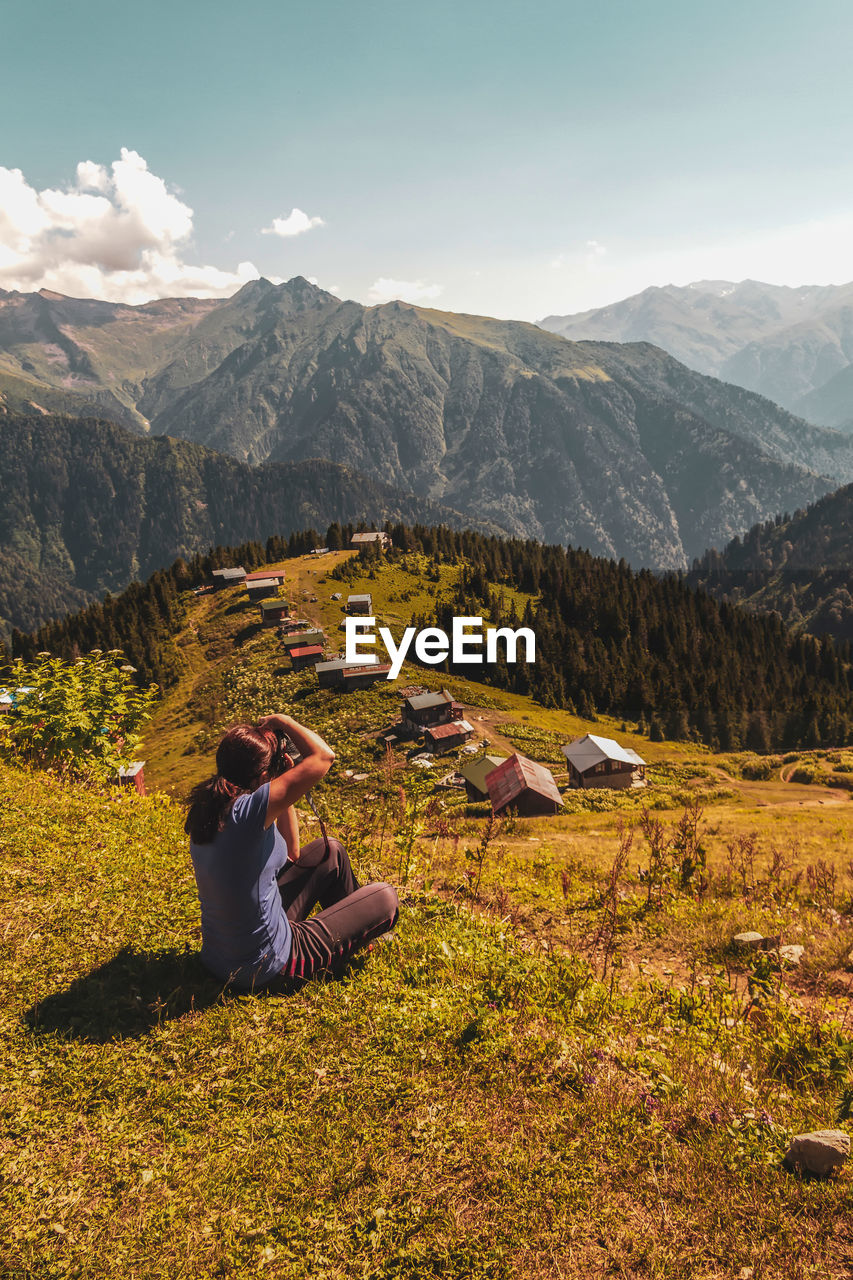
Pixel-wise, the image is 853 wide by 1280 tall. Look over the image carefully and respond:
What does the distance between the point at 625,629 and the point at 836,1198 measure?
392ft

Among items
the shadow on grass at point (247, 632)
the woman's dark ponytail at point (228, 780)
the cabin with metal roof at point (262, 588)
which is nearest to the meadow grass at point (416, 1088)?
the woman's dark ponytail at point (228, 780)

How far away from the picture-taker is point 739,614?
129 meters

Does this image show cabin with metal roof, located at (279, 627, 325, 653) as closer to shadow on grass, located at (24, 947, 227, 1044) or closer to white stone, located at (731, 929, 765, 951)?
white stone, located at (731, 929, 765, 951)

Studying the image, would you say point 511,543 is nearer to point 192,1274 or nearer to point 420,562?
point 420,562

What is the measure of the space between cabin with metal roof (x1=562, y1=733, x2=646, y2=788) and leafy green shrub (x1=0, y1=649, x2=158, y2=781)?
49.8 meters

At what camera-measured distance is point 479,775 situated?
179ft

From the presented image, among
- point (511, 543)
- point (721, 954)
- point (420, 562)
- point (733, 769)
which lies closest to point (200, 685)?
point (420, 562)

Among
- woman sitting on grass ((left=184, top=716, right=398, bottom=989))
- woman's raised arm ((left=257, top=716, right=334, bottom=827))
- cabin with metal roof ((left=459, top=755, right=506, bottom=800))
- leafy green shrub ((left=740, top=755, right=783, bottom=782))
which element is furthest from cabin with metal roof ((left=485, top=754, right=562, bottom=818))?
woman's raised arm ((left=257, top=716, right=334, bottom=827))

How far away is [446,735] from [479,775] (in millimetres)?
13290

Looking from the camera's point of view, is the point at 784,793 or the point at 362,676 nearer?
the point at 784,793

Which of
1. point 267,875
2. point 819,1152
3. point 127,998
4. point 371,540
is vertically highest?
point 371,540

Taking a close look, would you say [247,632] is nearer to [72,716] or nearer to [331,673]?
[331,673]

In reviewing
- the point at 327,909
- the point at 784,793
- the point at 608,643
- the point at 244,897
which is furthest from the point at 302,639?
the point at 244,897

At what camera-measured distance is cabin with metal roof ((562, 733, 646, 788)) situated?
58.0 metres
